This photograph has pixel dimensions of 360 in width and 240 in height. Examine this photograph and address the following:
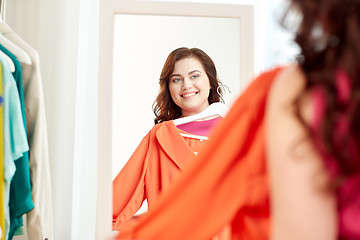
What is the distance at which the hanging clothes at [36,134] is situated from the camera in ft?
4.94

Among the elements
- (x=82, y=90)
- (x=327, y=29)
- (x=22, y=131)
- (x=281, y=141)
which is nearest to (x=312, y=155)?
(x=281, y=141)

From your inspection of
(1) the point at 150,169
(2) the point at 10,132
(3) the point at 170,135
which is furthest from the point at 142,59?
(2) the point at 10,132

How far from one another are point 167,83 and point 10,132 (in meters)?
0.80

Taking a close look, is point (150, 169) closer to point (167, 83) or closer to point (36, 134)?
point (167, 83)

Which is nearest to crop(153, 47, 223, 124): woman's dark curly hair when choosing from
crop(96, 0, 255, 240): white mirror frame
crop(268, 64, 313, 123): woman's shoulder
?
crop(96, 0, 255, 240): white mirror frame

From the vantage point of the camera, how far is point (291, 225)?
0.59m

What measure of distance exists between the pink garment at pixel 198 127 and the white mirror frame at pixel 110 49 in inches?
11.8

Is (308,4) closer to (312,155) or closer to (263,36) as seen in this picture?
(312,155)

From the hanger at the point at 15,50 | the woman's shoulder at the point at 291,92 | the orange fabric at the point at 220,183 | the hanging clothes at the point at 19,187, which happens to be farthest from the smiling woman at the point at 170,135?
the woman's shoulder at the point at 291,92

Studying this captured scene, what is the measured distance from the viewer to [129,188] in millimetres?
1862

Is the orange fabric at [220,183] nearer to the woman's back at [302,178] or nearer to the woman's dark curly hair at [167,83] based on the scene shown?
the woman's back at [302,178]

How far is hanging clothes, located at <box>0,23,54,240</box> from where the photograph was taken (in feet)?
4.94

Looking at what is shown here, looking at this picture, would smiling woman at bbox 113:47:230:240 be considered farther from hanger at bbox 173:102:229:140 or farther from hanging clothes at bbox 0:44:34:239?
hanging clothes at bbox 0:44:34:239

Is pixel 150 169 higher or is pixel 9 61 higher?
pixel 9 61
